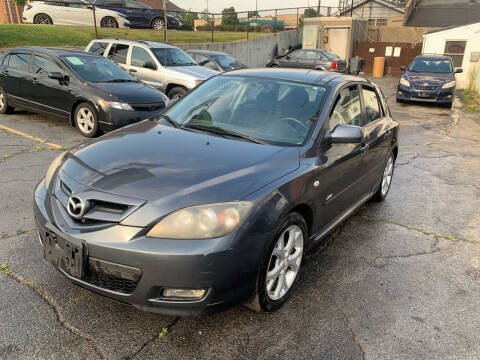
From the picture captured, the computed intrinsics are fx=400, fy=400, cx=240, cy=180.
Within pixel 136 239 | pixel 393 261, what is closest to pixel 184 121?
pixel 136 239

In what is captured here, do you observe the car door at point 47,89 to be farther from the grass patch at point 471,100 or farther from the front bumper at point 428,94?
the grass patch at point 471,100

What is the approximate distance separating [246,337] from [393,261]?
71.0 inches

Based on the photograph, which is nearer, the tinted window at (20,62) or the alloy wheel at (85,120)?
the alloy wheel at (85,120)

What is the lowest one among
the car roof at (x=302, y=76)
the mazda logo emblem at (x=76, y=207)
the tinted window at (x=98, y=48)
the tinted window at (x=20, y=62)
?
the mazda logo emblem at (x=76, y=207)

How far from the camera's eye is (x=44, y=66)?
7.62 metres

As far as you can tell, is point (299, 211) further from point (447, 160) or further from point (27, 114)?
point (27, 114)

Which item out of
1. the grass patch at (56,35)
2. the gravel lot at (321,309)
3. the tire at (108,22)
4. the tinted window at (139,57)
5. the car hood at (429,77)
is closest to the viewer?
the gravel lot at (321,309)

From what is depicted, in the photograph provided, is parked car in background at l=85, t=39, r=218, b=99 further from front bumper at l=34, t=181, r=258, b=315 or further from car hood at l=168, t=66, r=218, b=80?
front bumper at l=34, t=181, r=258, b=315

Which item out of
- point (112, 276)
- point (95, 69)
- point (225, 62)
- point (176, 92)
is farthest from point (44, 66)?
point (225, 62)

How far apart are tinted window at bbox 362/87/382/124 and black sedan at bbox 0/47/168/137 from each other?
162 inches

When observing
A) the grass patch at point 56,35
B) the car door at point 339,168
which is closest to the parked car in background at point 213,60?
the grass patch at point 56,35

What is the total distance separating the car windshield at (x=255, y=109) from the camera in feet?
10.7

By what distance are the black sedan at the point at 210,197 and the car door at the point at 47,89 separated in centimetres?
440

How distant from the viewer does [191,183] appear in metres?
2.47
